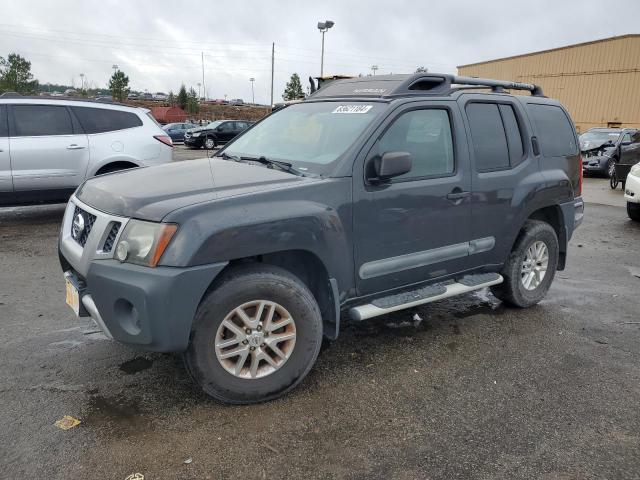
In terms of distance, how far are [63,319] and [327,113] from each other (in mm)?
2694

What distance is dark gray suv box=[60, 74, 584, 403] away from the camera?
2674 millimetres

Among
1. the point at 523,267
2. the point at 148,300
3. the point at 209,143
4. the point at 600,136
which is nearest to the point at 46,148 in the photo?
the point at 148,300

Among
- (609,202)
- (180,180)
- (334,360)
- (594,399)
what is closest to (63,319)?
(180,180)

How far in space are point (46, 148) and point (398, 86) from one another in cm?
570

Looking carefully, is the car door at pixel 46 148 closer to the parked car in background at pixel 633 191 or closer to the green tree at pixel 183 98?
the parked car in background at pixel 633 191

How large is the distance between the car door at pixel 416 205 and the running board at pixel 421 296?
0.09 metres

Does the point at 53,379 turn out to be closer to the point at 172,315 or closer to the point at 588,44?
the point at 172,315

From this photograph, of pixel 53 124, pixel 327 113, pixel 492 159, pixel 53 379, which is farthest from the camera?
pixel 53 124

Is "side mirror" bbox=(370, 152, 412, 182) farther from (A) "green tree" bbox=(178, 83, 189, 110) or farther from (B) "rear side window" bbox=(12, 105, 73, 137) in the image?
(A) "green tree" bbox=(178, 83, 189, 110)

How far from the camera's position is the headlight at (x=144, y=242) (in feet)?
8.51

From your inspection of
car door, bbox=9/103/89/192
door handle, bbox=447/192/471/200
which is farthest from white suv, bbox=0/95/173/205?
door handle, bbox=447/192/471/200

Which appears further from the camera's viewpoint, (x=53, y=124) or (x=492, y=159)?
(x=53, y=124)

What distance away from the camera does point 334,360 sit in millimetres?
3582

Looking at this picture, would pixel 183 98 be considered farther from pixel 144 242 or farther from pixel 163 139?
pixel 144 242
